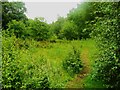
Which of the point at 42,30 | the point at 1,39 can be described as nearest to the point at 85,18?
the point at 42,30

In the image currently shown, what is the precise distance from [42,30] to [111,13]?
19227mm

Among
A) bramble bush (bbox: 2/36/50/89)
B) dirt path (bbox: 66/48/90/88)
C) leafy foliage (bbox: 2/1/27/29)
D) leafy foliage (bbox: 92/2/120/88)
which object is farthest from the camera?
leafy foliage (bbox: 2/1/27/29)

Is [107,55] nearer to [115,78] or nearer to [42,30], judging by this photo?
[115,78]

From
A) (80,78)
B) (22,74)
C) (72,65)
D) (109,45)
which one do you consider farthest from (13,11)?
(22,74)

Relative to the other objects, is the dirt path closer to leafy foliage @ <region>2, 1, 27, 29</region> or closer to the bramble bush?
the bramble bush

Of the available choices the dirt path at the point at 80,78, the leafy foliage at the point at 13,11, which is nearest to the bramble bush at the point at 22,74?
the dirt path at the point at 80,78

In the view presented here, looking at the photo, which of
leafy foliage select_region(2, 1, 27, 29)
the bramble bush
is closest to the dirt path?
the bramble bush

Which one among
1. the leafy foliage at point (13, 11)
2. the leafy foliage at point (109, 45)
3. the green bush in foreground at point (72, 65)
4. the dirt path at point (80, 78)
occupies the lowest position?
the dirt path at point (80, 78)

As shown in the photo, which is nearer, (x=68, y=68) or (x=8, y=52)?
(x=8, y=52)

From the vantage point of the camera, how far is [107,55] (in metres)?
12.7

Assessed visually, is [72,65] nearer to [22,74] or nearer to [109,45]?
[109,45]

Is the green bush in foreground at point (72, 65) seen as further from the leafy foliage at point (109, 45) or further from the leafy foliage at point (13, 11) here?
the leafy foliage at point (13, 11)

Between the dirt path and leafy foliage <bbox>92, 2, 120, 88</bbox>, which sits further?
the dirt path

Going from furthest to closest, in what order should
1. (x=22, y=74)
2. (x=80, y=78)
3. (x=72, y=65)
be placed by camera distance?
(x=72, y=65) → (x=80, y=78) → (x=22, y=74)
